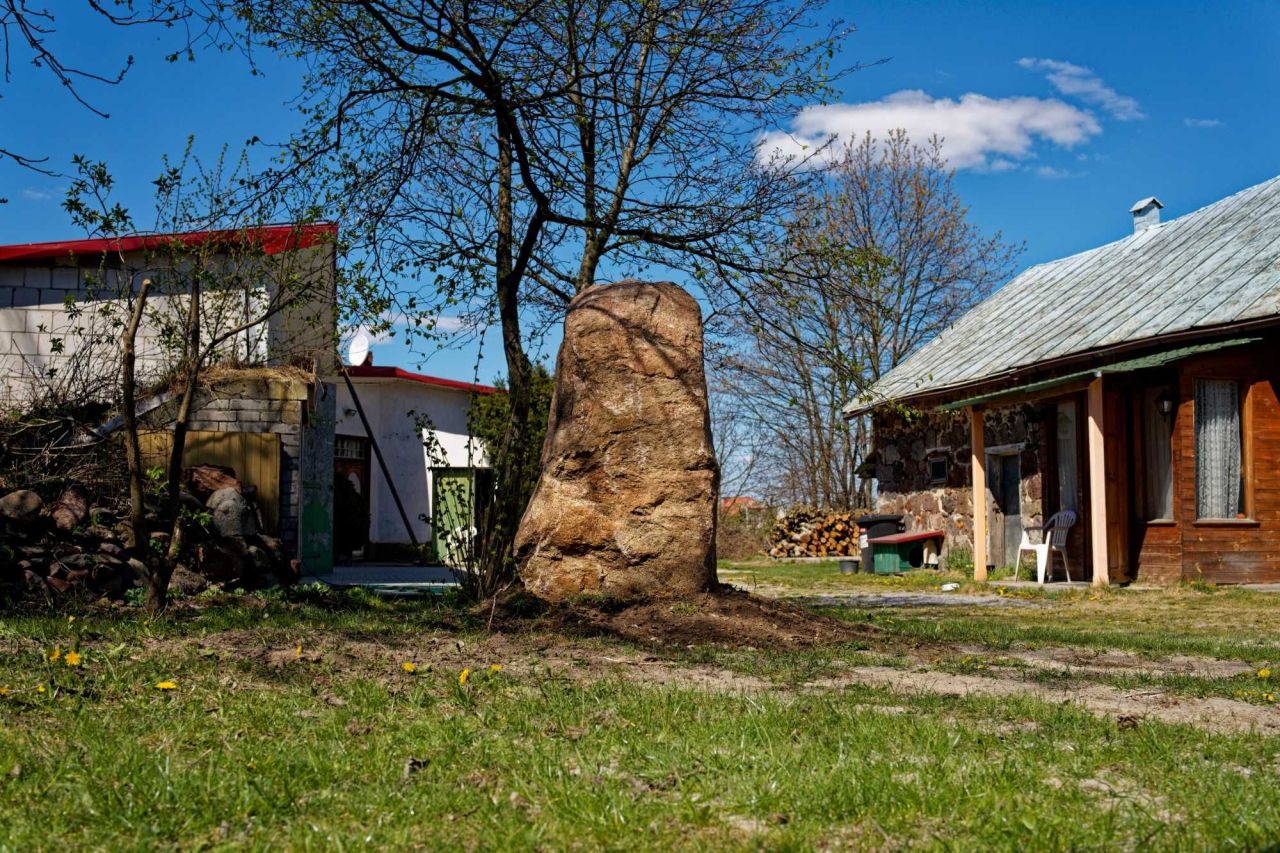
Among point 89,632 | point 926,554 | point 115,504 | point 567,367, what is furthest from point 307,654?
point 926,554

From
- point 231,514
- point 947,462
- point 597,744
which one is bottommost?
point 597,744

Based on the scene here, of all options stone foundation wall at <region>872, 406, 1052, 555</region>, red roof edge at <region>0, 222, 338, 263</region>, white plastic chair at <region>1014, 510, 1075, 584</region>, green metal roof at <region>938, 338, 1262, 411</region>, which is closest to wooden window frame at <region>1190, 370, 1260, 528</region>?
green metal roof at <region>938, 338, 1262, 411</region>

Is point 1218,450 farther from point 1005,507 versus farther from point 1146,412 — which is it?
point 1005,507

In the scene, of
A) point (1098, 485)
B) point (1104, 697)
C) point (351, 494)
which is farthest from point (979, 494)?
point (1104, 697)

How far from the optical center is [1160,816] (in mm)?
3283

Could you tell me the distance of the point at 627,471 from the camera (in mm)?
8688

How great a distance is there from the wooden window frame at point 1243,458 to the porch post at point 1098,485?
1136 millimetres

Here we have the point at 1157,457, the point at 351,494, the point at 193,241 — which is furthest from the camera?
the point at 351,494

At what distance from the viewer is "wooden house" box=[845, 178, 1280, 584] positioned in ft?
49.3

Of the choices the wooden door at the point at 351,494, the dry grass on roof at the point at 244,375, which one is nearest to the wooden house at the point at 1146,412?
the dry grass on roof at the point at 244,375

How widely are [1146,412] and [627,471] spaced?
32.7ft

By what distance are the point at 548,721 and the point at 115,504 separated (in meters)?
7.47

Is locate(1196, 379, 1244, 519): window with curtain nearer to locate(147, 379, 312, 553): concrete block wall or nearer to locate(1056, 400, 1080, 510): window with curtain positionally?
locate(1056, 400, 1080, 510): window with curtain

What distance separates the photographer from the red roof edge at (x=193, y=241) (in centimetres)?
1039
